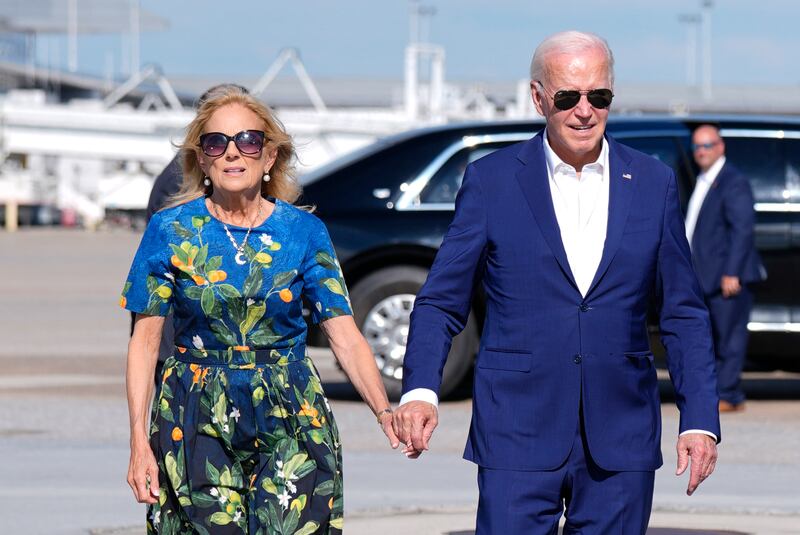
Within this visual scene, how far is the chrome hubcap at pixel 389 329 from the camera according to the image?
10.8 m

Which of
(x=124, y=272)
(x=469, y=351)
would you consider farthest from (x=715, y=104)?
(x=469, y=351)

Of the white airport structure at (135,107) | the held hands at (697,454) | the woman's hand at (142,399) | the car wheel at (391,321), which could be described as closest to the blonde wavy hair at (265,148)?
the woman's hand at (142,399)

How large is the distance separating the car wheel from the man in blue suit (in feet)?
21.2

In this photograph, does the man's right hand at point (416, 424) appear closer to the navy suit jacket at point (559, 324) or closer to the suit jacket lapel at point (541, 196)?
the navy suit jacket at point (559, 324)

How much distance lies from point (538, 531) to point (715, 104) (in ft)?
449

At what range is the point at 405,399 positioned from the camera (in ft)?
13.9

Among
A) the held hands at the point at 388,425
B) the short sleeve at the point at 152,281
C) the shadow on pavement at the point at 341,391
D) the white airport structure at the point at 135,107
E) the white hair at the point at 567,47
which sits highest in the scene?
the white airport structure at the point at 135,107

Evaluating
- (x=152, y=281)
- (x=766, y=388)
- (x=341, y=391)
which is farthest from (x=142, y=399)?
(x=766, y=388)

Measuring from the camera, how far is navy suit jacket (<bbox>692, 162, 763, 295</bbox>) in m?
10.3

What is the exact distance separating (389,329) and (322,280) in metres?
6.37

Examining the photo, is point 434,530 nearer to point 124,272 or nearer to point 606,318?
point 606,318

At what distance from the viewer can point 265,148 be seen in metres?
4.57

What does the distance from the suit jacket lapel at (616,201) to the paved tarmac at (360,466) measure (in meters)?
2.71

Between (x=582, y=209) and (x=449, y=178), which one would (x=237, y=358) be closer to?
(x=582, y=209)
